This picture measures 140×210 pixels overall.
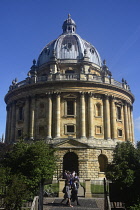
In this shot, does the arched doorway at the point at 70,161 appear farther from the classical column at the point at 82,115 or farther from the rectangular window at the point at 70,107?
the rectangular window at the point at 70,107

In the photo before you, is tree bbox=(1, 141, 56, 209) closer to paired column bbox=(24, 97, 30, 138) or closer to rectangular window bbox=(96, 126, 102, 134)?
rectangular window bbox=(96, 126, 102, 134)

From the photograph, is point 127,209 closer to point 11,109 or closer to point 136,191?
point 136,191

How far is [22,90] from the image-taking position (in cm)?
4641

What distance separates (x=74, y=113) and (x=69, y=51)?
1456 cm

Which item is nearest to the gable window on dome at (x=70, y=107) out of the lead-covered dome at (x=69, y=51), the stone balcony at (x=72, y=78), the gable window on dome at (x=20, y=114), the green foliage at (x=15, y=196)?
the stone balcony at (x=72, y=78)

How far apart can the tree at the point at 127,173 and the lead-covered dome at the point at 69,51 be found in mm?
30025

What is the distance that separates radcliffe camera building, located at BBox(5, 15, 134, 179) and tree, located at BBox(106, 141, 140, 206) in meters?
16.1

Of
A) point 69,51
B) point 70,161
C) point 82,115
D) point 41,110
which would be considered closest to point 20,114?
point 41,110

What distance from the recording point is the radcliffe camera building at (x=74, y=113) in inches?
1549

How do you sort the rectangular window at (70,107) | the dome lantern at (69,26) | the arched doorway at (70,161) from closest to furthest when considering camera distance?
the arched doorway at (70,161) < the rectangular window at (70,107) < the dome lantern at (69,26)

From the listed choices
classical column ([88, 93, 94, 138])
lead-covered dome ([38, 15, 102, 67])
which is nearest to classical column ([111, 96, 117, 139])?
classical column ([88, 93, 94, 138])

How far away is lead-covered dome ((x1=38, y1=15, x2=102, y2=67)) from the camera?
50.8 m

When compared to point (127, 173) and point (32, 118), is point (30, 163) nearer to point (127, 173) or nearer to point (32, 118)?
point (127, 173)

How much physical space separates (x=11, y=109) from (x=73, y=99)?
1271 centimetres
